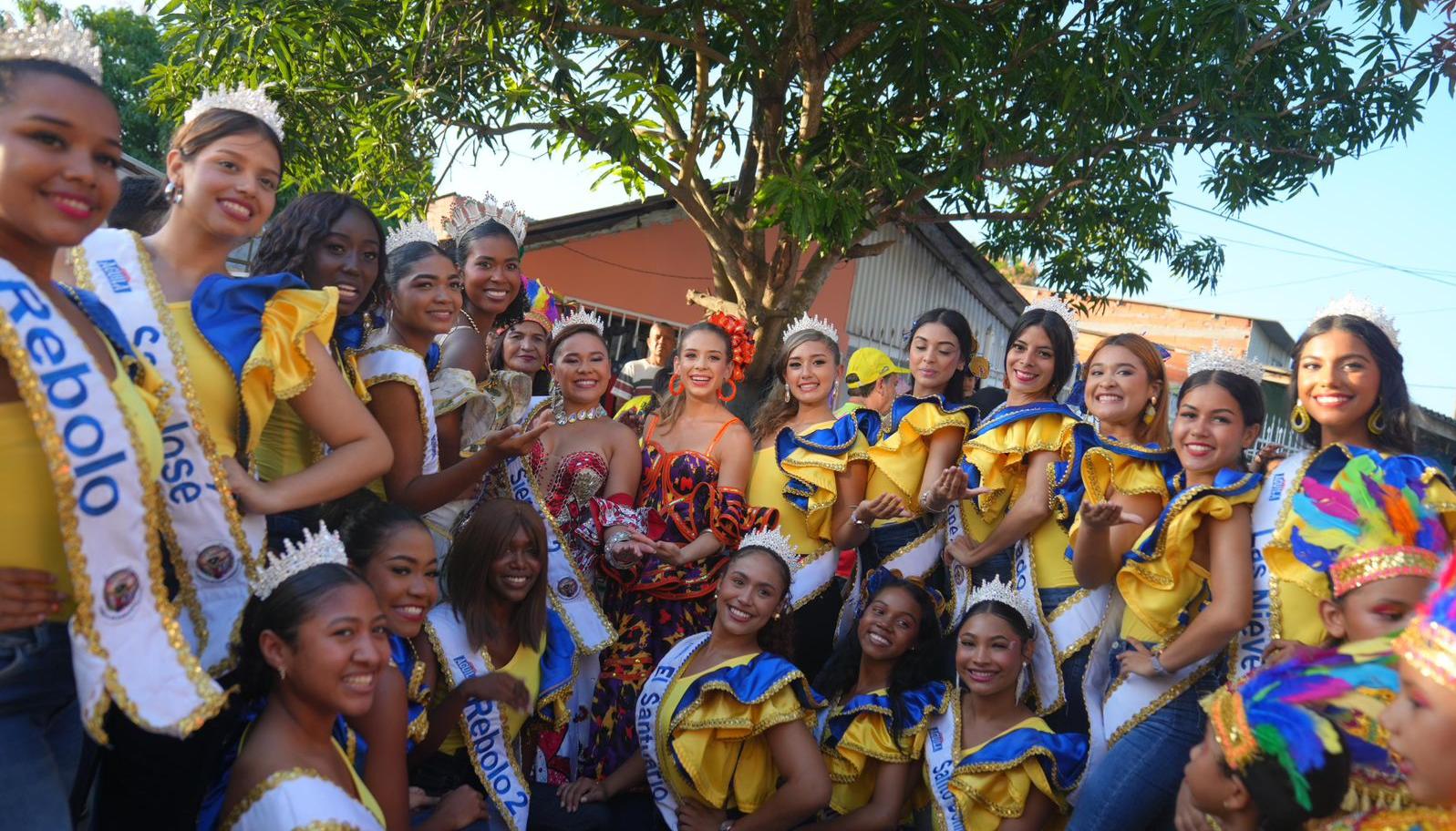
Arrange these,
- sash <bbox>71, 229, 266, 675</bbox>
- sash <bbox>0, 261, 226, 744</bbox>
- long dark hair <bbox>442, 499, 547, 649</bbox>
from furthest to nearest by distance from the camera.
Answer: long dark hair <bbox>442, 499, 547, 649</bbox>
sash <bbox>71, 229, 266, 675</bbox>
sash <bbox>0, 261, 226, 744</bbox>

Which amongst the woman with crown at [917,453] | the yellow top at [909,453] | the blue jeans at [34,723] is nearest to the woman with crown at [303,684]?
the blue jeans at [34,723]

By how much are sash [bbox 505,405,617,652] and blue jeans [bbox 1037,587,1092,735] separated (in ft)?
5.27

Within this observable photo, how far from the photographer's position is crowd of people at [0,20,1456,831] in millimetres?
1950

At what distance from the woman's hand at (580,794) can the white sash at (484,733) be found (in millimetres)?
278

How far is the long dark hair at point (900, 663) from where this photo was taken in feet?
13.4

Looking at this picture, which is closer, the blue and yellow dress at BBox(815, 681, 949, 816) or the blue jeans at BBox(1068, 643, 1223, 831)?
the blue jeans at BBox(1068, 643, 1223, 831)

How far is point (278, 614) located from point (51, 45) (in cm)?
127

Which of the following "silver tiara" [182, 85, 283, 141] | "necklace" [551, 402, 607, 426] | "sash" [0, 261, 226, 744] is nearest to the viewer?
"sash" [0, 261, 226, 744]

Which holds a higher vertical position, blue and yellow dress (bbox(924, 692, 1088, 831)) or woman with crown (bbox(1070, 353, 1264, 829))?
woman with crown (bbox(1070, 353, 1264, 829))

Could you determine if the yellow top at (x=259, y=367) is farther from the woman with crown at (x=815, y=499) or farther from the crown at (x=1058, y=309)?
the crown at (x=1058, y=309)

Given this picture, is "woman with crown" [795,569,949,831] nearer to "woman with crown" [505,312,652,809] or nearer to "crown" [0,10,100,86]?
"woman with crown" [505,312,652,809]

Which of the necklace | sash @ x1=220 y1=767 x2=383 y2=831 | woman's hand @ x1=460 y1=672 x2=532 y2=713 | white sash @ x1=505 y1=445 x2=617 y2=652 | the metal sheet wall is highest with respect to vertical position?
the metal sheet wall

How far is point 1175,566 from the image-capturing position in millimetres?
→ 3387

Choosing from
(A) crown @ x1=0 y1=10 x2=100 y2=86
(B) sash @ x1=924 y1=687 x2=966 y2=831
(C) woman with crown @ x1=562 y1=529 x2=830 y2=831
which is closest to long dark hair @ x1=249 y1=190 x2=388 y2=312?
(A) crown @ x1=0 y1=10 x2=100 y2=86
